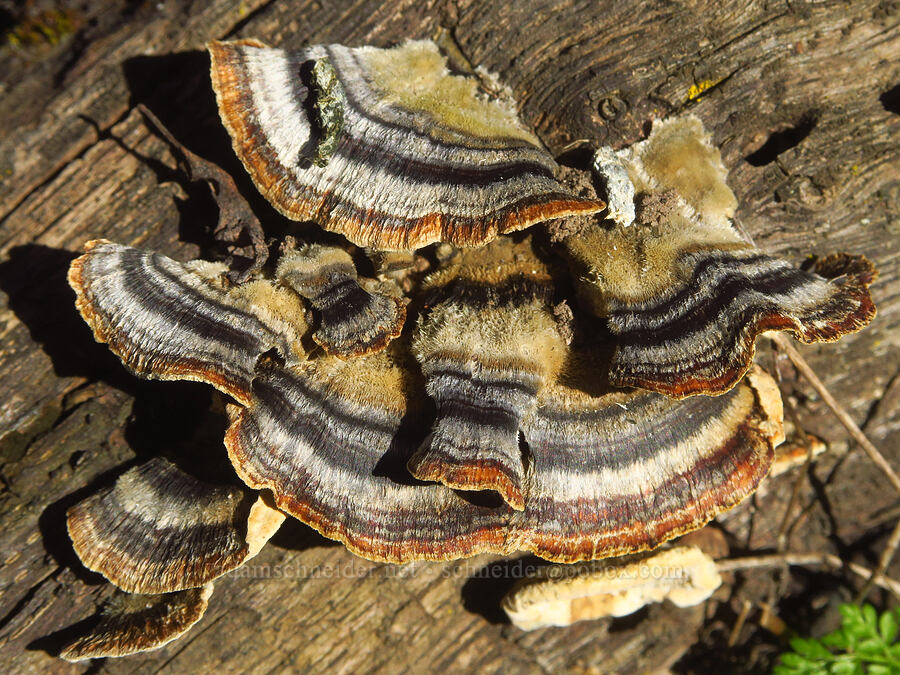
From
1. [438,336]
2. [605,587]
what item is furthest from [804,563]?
[438,336]

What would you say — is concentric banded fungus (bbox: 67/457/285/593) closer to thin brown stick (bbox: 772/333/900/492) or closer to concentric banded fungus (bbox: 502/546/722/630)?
concentric banded fungus (bbox: 502/546/722/630)

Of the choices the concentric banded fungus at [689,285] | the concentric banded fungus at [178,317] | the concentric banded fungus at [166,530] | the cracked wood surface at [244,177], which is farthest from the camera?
the cracked wood surface at [244,177]

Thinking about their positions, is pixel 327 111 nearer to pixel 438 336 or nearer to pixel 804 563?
pixel 438 336

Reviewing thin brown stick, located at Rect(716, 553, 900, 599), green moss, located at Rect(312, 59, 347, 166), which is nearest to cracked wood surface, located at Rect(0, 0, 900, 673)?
green moss, located at Rect(312, 59, 347, 166)

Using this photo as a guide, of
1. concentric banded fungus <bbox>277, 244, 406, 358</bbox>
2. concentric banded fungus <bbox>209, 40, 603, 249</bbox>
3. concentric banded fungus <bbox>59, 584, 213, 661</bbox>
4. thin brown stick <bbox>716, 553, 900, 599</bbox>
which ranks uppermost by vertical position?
concentric banded fungus <bbox>209, 40, 603, 249</bbox>

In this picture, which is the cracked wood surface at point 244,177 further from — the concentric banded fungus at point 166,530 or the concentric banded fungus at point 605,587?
the concentric banded fungus at point 605,587

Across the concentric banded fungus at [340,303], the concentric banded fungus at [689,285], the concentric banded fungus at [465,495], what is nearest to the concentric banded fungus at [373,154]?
the concentric banded fungus at [340,303]
